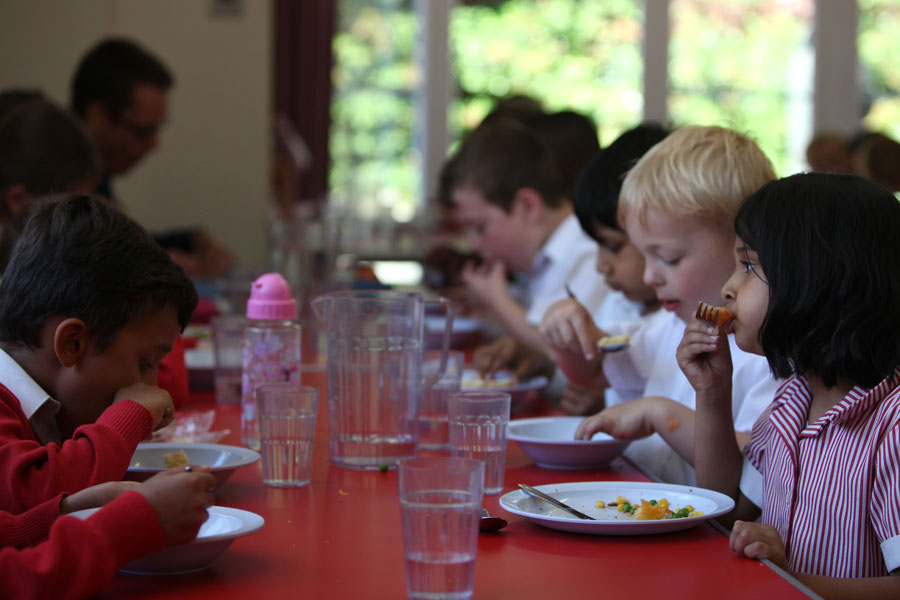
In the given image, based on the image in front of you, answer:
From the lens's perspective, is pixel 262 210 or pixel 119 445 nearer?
pixel 119 445

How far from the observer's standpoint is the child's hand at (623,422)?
148 cm

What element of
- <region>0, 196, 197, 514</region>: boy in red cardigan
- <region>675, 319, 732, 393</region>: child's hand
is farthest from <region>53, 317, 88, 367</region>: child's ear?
<region>675, 319, 732, 393</region>: child's hand

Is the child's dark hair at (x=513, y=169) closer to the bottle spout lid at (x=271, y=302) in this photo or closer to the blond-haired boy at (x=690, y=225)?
the blond-haired boy at (x=690, y=225)

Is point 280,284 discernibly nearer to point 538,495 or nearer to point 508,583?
point 538,495

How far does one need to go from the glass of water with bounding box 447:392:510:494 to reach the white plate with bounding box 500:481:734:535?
0.22 feet

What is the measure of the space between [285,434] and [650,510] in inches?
18.3

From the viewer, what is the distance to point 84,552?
0.88 m

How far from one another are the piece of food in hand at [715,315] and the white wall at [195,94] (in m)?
4.18

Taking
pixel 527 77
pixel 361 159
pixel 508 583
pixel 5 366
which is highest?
pixel 527 77

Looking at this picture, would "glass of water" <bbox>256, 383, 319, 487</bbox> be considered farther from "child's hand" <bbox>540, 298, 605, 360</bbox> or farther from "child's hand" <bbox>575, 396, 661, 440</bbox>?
"child's hand" <bbox>540, 298, 605, 360</bbox>

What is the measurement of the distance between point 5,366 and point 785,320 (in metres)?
0.91

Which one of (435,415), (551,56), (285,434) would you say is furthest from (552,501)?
(551,56)

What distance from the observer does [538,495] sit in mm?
1212

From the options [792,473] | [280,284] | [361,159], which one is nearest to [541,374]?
[280,284]
